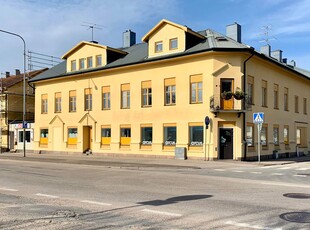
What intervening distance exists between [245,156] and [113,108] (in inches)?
475

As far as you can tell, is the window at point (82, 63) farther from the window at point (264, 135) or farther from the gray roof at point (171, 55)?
the window at point (264, 135)

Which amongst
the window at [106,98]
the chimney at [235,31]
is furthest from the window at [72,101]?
the chimney at [235,31]

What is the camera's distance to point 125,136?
3156cm

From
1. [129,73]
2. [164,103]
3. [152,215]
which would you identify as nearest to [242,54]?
[164,103]

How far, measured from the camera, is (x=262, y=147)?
29.1 meters

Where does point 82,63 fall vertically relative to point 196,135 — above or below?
above

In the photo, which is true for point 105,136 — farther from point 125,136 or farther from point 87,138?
point 87,138

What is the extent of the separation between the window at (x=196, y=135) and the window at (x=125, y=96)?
6.69 meters

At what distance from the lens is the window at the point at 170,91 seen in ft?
93.8

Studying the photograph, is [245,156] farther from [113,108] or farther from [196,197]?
[196,197]

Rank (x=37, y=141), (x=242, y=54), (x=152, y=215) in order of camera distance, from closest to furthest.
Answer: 1. (x=152, y=215)
2. (x=242, y=54)
3. (x=37, y=141)

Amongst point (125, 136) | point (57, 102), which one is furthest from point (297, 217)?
point (57, 102)

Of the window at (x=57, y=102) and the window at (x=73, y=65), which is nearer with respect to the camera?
the window at (x=73, y=65)

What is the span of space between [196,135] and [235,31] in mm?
12160
